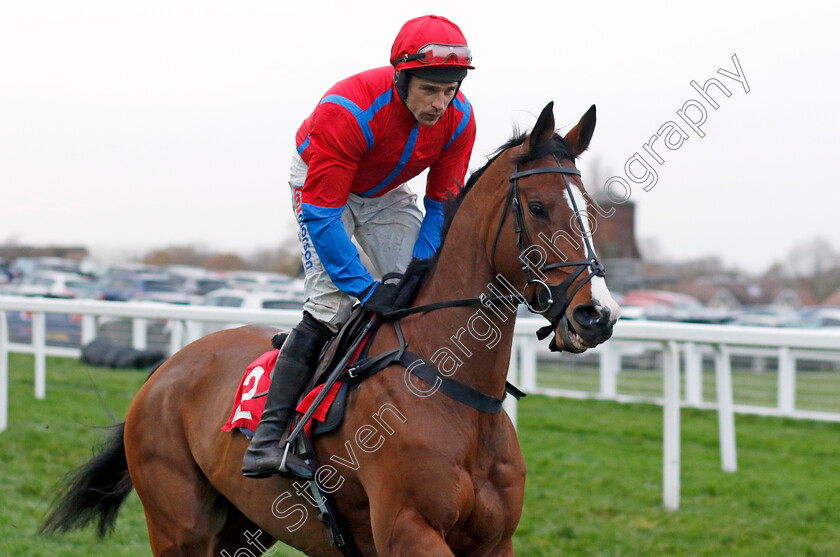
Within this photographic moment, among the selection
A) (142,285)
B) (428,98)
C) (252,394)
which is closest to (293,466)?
(252,394)

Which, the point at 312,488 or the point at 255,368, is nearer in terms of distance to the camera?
the point at 312,488

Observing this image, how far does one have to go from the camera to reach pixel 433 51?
2.87 meters

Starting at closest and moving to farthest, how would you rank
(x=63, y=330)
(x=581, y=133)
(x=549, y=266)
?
(x=549, y=266)
(x=581, y=133)
(x=63, y=330)

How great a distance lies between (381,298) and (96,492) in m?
2.14

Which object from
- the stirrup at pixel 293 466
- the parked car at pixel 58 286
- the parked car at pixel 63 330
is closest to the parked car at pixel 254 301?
the parked car at pixel 63 330

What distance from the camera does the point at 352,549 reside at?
3.09m

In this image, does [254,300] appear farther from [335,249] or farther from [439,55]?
[439,55]

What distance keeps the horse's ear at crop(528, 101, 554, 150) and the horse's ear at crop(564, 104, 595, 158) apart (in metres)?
0.09

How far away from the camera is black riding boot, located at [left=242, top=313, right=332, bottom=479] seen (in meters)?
3.08

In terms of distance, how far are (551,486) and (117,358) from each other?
719cm

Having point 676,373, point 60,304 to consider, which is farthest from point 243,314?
point 676,373

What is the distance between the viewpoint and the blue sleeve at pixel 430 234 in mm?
3387

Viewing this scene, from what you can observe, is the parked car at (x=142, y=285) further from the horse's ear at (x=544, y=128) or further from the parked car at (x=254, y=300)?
the horse's ear at (x=544, y=128)

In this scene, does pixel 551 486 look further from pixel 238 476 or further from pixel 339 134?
pixel 339 134
